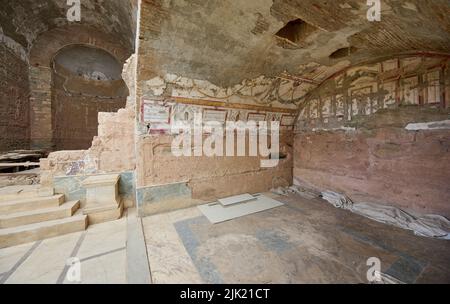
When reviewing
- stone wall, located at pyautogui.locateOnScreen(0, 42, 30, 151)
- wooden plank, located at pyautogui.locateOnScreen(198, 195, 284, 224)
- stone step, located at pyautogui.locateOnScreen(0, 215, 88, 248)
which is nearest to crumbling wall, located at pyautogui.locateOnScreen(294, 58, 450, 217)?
wooden plank, located at pyautogui.locateOnScreen(198, 195, 284, 224)

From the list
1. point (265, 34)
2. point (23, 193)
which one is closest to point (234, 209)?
point (265, 34)

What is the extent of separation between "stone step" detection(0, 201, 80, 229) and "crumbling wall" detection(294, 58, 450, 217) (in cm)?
591

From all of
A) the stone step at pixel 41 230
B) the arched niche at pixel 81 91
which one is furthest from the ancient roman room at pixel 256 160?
the arched niche at pixel 81 91

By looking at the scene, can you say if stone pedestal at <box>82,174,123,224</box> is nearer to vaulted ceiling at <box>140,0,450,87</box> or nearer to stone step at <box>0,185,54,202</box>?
stone step at <box>0,185,54,202</box>

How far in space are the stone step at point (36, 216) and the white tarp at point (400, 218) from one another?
18.8ft

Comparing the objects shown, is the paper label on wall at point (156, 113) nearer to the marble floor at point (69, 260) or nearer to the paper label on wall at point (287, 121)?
the marble floor at point (69, 260)

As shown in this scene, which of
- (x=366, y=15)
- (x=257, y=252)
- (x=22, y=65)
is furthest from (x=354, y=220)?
(x=22, y=65)

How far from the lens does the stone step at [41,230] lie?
2.71 meters

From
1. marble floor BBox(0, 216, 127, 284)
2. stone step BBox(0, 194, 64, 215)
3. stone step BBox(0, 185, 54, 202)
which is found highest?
stone step BBox(0, 185, 54, 202)

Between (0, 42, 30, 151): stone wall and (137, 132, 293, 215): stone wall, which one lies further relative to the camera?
(0, 42, 30, 151): stone wall

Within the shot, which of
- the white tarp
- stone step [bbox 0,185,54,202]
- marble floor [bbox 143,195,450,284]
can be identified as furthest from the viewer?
stone step [bbox 0,185,54,202]

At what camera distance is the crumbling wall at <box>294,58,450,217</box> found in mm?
3086

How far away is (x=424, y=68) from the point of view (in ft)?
10.4

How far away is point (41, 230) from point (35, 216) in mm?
360
